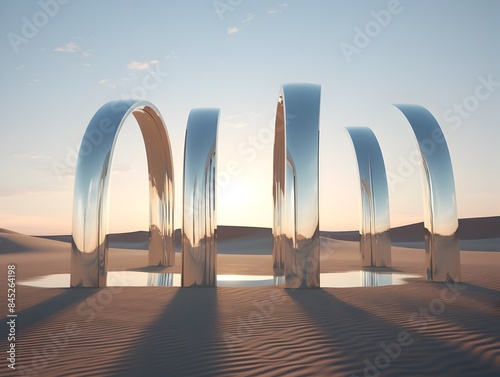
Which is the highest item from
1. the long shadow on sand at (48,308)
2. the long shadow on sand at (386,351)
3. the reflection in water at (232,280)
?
the reflection in water at (232,280)

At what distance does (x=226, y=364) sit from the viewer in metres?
6.08

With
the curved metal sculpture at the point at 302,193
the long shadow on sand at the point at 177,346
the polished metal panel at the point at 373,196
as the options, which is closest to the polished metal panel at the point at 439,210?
the curved metal sculpture at the point at 302,193

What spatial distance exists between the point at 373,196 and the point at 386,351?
13.1m

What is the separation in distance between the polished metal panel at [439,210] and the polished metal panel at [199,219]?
591 centimetres

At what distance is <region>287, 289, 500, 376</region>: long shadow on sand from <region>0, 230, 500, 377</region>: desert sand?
0.04 feet

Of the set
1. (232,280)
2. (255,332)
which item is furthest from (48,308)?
(232,280)

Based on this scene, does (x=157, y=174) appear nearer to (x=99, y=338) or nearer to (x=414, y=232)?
(x=99, y=338)

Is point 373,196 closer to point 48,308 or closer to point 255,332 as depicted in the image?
point 255,332

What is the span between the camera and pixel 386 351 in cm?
662

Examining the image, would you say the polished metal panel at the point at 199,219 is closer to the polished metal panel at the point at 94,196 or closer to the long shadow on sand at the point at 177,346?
the polished metal panel at the point at 94,196

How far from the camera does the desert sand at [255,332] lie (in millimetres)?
6020

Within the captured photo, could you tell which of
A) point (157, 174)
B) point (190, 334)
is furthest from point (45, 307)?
point (157, 174)

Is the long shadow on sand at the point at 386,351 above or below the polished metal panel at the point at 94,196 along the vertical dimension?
below

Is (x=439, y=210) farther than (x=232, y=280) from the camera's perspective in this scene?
No
